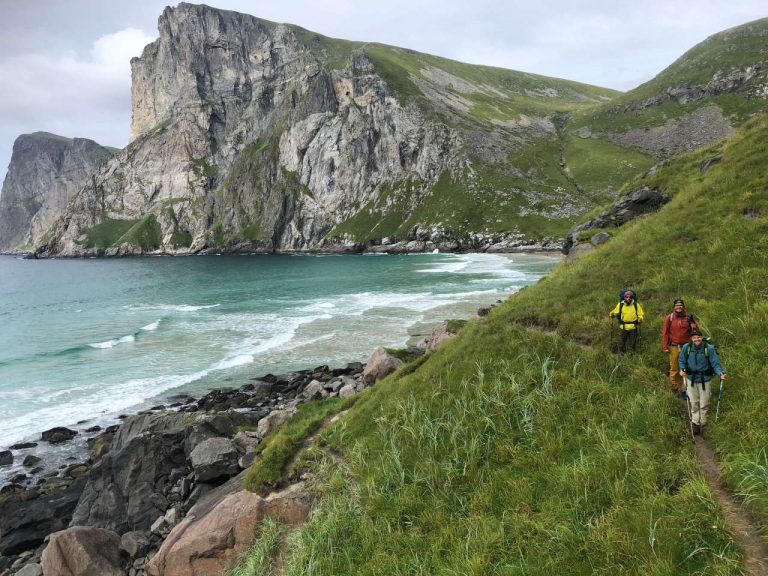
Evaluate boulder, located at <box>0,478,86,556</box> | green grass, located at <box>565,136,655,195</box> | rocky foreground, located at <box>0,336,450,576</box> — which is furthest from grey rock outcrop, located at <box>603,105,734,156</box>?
boulder, located at <box>0,478,86,556</box>

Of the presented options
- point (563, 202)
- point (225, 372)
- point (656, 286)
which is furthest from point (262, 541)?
point (563, 202)

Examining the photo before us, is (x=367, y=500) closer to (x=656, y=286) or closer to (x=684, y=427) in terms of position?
(x=684, y=427)

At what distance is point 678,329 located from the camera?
11383 millimetres

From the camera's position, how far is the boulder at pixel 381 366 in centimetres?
2394

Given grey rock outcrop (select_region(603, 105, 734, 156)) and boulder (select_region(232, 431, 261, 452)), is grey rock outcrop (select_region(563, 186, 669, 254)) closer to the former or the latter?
boulder (select_region(232, 431, 261, 452))

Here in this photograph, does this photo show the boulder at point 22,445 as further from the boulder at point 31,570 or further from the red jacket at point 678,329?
the red jacket at point 678,329

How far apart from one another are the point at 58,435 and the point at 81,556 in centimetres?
1674

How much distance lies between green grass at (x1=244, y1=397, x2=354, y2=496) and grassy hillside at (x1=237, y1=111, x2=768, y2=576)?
55.2 inches

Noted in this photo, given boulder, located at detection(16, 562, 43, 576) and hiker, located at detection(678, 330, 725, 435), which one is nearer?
hiker, located at detection(678, 330, 725, 435)

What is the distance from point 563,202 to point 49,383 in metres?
158

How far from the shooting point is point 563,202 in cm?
15812

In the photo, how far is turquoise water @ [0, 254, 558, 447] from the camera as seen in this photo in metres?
34.4

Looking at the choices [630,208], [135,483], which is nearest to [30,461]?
[135,483]

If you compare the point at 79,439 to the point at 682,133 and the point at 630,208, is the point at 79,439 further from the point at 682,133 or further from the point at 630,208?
the point at 682,133
